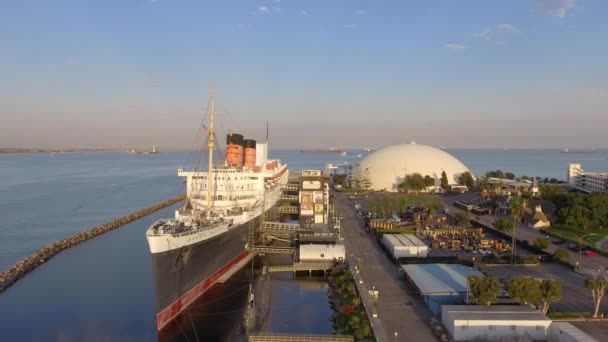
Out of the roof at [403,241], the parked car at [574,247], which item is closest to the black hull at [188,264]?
the roof at [403,241]

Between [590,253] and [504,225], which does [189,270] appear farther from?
[590,253]

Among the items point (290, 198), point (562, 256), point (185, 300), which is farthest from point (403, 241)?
point (290, 198)

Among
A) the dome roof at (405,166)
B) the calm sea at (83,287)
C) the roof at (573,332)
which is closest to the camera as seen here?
the roof at (573,332)

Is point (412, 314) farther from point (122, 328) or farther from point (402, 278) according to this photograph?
point (122, 328)

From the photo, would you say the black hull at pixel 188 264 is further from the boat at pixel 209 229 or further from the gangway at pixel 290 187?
the gangway at pixel 290 187

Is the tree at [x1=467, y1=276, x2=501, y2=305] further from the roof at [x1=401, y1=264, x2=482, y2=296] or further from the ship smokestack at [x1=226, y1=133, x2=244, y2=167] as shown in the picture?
the ship smokestack at [x1=226, y1=133, x2=244, y2=167]

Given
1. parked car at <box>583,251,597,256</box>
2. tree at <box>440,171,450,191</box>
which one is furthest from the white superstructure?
tree at <box>440,171,450,191</box>

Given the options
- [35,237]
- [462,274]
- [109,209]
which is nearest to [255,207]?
[462,274]
